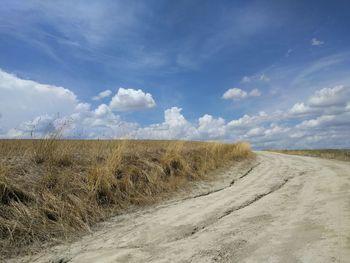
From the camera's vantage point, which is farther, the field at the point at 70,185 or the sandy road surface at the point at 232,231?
the field at the point at 70,185

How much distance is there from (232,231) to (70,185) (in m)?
3.34

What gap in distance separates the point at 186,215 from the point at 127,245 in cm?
165

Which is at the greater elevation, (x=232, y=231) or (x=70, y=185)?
(x=70, y=185)

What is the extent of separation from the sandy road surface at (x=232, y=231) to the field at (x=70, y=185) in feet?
1.59

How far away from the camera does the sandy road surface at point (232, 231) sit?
440cm

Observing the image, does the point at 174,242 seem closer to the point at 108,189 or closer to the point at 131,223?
the point at 131,223

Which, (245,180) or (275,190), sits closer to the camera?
(275,190)

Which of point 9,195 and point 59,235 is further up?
point 9,195

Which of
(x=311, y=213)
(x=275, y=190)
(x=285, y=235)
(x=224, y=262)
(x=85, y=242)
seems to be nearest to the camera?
(x=224, y=262)

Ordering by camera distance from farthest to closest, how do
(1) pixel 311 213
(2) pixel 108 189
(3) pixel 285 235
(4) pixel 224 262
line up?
(2) pixel 108 189 → (1) pixel 311 213 → (3) pixel 285 235 → (4) pixel 224 262

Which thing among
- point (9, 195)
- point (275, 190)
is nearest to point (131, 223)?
point (9, 195)

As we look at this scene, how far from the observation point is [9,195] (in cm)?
611

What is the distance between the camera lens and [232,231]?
530 centimetres

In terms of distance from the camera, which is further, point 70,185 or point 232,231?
point 70,185
